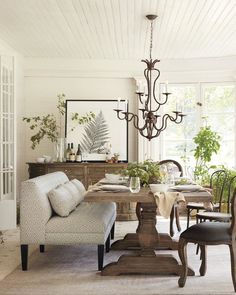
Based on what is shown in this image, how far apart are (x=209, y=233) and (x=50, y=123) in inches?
189

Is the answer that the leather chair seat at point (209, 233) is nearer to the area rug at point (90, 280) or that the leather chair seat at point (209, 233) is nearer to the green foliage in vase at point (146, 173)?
the area rug at point (90, 280)

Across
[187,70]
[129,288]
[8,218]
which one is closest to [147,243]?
[129,288]

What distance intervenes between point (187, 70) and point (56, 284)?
16.8 ft

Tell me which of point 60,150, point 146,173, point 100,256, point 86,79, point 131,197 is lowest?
point 100,256

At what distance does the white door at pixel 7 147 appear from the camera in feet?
21.1

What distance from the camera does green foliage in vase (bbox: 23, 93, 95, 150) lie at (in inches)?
312

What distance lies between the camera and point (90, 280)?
4.00 m

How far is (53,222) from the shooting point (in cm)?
435

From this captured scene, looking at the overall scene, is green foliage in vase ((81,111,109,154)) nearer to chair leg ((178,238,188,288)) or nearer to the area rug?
the area rug

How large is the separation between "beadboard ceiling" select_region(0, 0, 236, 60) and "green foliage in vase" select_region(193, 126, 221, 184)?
50.5 inches

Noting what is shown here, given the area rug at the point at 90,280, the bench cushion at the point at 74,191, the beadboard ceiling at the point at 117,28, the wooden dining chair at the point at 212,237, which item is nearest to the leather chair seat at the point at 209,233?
the wooden dining chair at the point at 212,237

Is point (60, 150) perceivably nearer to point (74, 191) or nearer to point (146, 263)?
point (74, 191)

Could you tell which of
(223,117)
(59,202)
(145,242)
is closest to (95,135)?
(223,117)

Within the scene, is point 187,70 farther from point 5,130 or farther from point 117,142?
point 5,130
